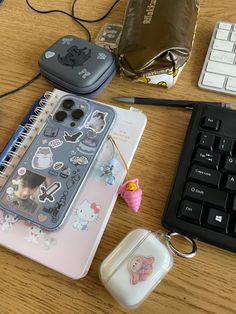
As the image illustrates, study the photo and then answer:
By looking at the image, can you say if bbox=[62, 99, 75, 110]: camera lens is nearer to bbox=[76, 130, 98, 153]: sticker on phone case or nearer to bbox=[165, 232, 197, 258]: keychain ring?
bbox=[76, 130, 98, 153]: sticker on phone case

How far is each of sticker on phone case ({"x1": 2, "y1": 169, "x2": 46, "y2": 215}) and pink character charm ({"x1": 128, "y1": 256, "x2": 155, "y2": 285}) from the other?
5.4 inches

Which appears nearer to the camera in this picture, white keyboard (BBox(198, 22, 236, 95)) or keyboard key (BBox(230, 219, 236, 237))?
keyboard key (BBox(230, 219, 236, 237))

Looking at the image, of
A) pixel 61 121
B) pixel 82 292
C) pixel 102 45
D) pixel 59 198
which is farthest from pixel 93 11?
pixel 82 292

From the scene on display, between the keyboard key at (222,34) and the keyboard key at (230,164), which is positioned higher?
the keyboard key at (222,34)

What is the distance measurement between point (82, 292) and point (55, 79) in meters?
0.30

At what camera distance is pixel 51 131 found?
0.49 meters

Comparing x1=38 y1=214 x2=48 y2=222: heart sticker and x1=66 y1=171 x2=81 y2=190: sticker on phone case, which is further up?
x1=66 y1=171 x2=81 y2=190: sticker on phone case

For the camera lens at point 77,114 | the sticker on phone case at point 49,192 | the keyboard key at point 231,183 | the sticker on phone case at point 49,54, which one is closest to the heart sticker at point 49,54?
the sticker on phone case at point 49,54

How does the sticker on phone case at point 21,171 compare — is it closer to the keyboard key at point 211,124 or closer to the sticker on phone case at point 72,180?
the sticker on phone case at point 72,180

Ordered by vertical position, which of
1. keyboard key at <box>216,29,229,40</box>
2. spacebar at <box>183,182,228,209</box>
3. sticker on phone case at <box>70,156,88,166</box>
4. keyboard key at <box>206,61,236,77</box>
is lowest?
sticker on phone case at <box>70,156,88,166</box>

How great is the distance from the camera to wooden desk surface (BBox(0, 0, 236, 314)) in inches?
15.5

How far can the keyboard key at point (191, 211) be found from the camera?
0.41 m

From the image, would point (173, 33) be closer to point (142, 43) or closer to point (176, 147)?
point (142, 43)

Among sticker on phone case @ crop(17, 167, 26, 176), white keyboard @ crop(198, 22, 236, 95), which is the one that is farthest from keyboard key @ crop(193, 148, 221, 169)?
sticker on phone case @ crop(17, 167, 26, 176)
